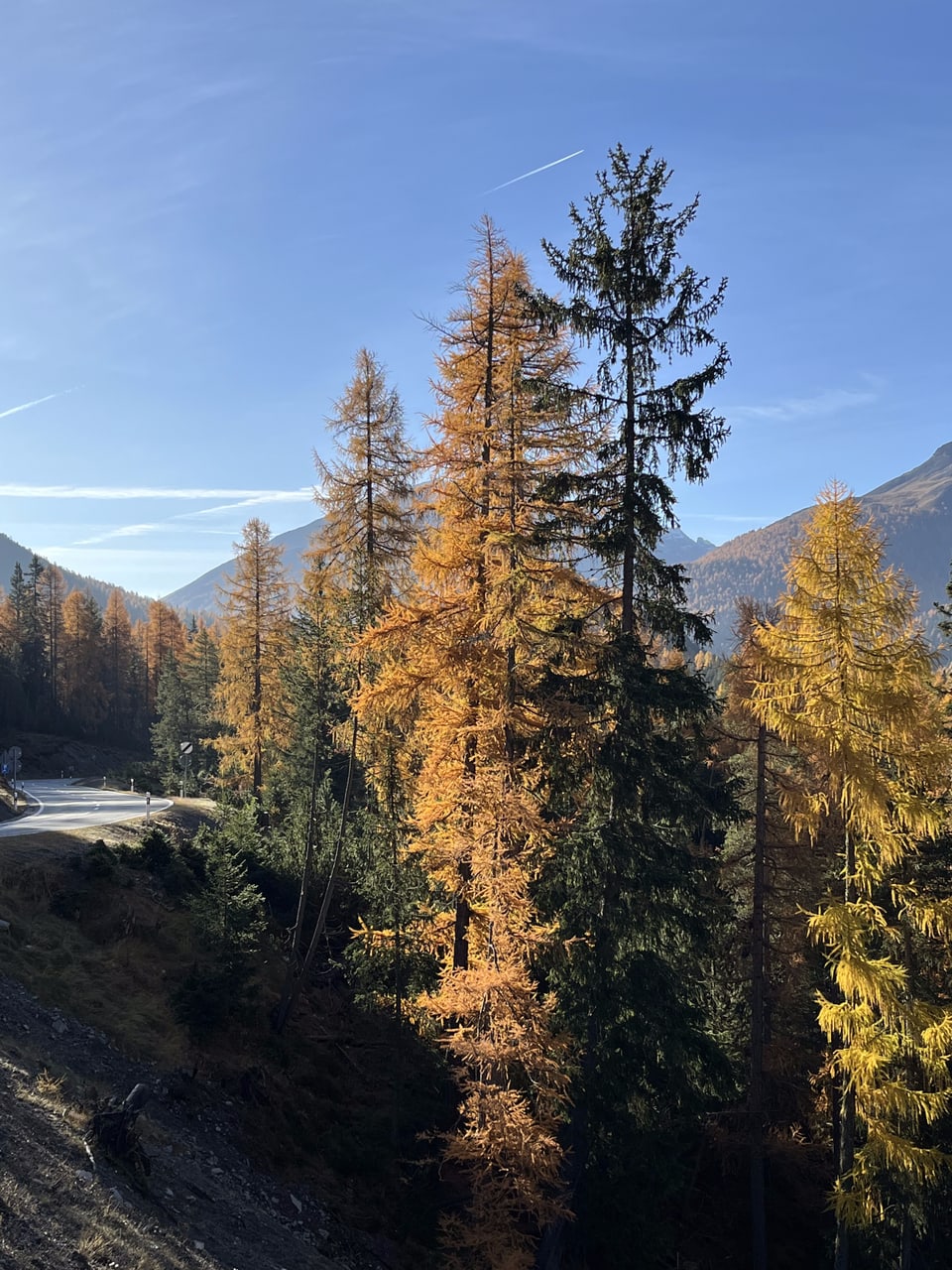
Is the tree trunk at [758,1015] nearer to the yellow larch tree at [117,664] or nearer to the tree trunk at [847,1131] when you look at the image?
the tree trunk at [847,1131]

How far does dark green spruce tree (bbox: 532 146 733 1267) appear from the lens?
12.5m

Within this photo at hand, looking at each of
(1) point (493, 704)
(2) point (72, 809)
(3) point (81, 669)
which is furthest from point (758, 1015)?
(3) point (81, 669)

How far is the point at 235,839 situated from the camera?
2125cm

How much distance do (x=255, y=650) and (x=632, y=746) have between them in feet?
72.4

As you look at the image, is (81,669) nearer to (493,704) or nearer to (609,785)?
(493,704)

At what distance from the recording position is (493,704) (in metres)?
13.6

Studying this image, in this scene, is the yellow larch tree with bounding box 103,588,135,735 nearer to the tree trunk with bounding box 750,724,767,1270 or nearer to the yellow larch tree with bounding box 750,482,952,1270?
the tree trunk with bounding box 750,724,767,1270

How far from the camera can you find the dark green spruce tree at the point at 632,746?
12.5m

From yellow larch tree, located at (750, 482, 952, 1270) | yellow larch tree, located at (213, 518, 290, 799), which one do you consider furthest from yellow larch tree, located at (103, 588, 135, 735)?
yellow larch tree, located at (750, 482, 952, 1270)

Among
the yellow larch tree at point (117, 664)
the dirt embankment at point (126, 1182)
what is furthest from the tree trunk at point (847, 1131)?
the yellow larch tree at point (117, 664)

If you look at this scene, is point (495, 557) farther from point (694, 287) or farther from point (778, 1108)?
point (778, 1108)

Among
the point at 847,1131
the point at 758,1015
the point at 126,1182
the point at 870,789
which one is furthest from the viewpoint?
the point at 758,1015

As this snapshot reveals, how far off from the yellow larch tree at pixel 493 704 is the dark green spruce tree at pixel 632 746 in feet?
2.08

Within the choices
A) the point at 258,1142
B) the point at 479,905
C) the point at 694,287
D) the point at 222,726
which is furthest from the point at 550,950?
the point at 222,726
